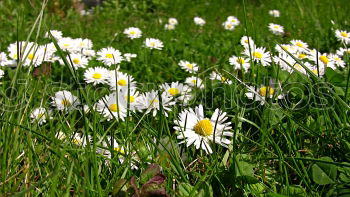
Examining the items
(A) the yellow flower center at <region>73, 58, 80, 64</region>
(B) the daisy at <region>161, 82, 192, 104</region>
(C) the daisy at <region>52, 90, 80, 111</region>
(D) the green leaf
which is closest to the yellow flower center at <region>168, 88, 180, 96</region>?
(B) the daisy at <region>161, 82, 192, 104</region>

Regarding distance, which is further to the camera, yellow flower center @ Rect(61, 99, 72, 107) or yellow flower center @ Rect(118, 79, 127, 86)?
yellow flower center @ Rect(118, 79, 127, 86)

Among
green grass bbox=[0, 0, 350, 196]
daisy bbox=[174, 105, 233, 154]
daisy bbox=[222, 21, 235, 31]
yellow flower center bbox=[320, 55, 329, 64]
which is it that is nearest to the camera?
green grass bbox=[0, 0, 350, 196]

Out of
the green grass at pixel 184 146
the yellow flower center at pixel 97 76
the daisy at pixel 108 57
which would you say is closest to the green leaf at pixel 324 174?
the green grass at pixel 184 146

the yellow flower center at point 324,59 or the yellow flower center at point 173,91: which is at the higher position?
the yellow flower center at point 324,59

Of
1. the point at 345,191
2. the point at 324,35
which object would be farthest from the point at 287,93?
the point at 324,35

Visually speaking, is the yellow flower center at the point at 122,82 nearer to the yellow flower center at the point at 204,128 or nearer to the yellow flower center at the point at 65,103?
the yellow flower center at the point at 65,103

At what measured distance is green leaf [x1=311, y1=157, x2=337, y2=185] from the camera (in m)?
1.18

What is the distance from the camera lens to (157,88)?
6.46 feet

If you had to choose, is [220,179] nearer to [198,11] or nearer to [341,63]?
[341,63]

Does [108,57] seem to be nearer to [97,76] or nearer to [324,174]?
[97,76]

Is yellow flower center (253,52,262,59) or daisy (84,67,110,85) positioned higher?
yellow flower center (253,52,262,59)

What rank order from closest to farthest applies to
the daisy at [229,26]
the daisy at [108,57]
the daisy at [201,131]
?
1. the daisy at [201,131]
2. the daisy at [108,57]
3. the daisy at [229,26]

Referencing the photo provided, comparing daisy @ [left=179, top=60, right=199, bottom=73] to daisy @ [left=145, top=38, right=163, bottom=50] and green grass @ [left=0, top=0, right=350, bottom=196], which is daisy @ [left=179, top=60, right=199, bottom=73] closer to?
green grass @ [left=0, top=0, right=350, bottom=196]

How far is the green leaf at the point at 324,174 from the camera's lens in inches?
46.3
